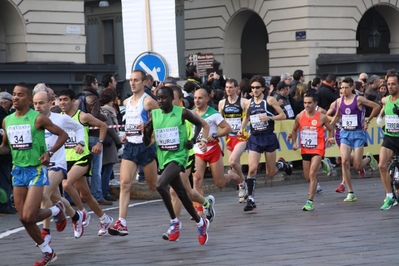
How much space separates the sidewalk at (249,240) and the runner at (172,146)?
1.27 feet

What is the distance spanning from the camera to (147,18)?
1569cm

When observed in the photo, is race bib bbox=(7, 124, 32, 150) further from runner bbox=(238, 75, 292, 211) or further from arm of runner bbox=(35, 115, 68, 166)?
runner bbox=(238, 75, 292, 211)

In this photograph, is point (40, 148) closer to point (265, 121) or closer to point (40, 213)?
point (40, 213)

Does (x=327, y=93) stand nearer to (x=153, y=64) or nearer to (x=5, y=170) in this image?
(x=153, y=64)

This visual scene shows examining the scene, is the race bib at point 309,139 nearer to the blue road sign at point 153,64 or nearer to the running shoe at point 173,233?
the blue road sign at point 153,64

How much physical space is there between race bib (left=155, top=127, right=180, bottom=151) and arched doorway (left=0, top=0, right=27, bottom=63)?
22.9 metres

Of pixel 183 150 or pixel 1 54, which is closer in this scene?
pixel 183 150

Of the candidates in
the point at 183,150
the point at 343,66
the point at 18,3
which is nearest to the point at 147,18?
the point at 183,150

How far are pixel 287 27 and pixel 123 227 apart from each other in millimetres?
29132

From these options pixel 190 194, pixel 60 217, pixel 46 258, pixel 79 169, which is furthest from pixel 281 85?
pixel 46 258

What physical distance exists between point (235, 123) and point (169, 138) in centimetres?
416

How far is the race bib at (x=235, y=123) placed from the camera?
16.0m

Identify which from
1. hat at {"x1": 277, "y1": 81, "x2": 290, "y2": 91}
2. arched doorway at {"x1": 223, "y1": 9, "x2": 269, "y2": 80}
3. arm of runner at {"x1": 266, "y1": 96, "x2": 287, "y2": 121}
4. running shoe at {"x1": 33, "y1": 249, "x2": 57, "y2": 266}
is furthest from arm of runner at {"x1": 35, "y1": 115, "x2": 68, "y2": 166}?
arched doorway at {"x1": 223, "y1": 9, "x2": 269, "y2": 80}

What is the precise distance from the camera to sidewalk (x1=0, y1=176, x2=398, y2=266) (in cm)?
1052
